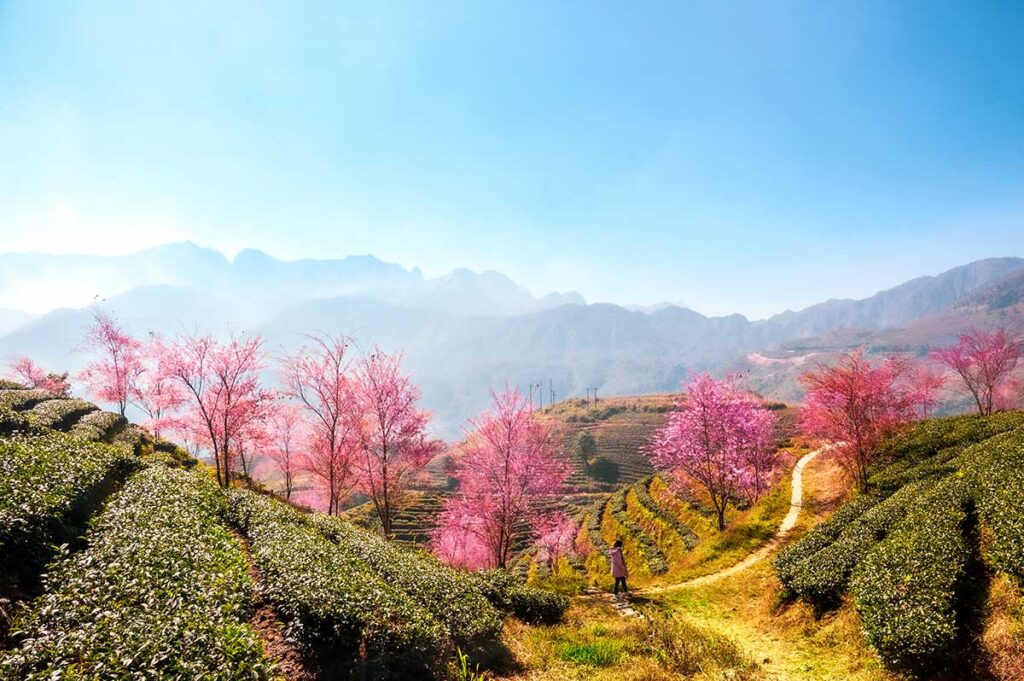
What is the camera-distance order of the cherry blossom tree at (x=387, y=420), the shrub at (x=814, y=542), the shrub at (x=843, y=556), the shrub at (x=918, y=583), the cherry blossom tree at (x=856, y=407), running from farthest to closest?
the cherry blossom tree at (x=387, y=420) → the cherry blossom tree at (x=856, y=407) → the shrub at (x=814, y=542) → the shrub at (x=843, y=556) → the shrub at (x=918, y=583)

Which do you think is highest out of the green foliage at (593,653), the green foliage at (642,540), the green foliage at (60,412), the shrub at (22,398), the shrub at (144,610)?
the shrub at (22,398)

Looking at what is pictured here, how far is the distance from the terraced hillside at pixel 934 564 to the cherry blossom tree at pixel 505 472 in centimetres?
1358

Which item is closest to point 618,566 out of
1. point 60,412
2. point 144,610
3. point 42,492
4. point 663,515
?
point 144,610

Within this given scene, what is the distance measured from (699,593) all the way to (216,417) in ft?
106

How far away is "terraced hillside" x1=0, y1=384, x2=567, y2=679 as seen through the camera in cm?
666

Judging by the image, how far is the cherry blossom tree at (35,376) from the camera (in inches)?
2087

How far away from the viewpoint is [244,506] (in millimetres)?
18297

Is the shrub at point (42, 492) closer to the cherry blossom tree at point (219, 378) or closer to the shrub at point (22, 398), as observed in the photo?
the cherry blossom tree at point (219, 378)

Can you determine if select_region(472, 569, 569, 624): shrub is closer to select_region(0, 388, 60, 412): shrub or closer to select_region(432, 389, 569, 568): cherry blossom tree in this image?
select_region(432, 389, 569, 568): cherry blossom tree

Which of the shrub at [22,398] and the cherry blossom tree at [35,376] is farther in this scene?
the cherry blossom tree at [35,376]

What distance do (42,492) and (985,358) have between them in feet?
247

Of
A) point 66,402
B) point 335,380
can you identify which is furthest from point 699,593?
point 66,402

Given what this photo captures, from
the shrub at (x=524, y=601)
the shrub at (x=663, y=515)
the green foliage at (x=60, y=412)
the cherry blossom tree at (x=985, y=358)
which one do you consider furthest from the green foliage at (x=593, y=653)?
the cherry blossom tree at (x=985, y=358)

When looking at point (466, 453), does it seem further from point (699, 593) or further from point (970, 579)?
point (970, 579)
